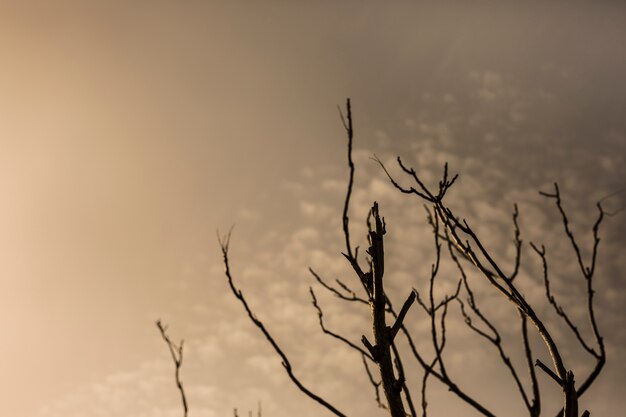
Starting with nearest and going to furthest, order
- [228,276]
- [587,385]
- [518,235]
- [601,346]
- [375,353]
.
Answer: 1. [375,353]
2. [228,276]
3. [587,385]
4. [601,346]
5. [518,235]

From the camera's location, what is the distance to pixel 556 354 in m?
1.39

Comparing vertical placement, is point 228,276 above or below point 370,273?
above

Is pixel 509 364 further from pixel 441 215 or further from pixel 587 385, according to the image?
pixel 441 215

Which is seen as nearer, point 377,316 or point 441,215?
point 377,316

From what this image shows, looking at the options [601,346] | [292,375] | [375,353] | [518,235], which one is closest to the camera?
[375,353]

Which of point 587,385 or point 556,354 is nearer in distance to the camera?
point 556,354

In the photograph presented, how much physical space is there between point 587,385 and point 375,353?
1.70 meters

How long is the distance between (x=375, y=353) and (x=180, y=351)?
1.80 m

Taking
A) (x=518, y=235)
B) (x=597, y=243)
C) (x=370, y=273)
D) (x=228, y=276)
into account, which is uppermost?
(x=518, y=235)

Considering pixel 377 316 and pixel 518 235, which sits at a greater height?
pixel 518 235

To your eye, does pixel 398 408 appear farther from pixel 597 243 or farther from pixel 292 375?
pixel 597 243

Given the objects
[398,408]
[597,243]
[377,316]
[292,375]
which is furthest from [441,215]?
[597,243]

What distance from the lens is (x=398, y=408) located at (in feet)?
4.88

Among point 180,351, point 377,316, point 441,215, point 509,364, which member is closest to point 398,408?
point 377,316
